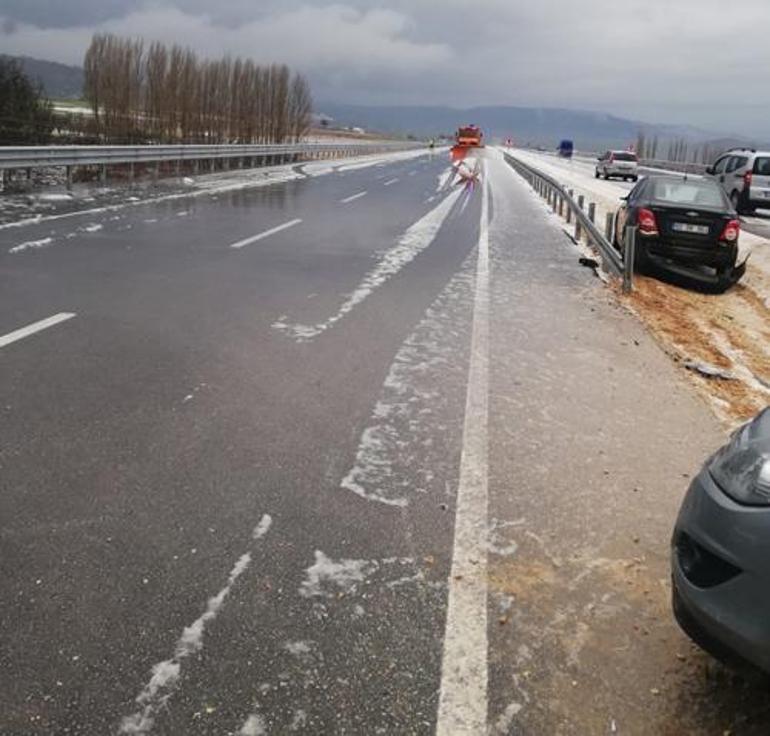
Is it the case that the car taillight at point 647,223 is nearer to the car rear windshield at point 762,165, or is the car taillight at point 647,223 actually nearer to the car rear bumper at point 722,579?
the car rear bumper at point 722,579

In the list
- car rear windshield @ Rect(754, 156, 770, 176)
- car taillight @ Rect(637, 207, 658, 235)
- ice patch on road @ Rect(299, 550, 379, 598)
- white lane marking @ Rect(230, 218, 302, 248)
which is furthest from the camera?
car rear windshield @ Rect(754, 156, 770, 176)

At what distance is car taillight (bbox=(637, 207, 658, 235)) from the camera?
12.5m

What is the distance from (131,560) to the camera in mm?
3428

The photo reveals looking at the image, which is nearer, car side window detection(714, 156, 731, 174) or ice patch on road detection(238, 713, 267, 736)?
ice patch on road detection(238, 713, 267, 736)

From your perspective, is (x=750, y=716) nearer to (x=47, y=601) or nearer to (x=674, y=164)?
(x=47, y=601)

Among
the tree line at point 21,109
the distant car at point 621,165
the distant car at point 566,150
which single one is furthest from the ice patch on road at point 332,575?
the distant car at point 566,150

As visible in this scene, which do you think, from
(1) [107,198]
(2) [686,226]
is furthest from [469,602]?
(1) [107,198]

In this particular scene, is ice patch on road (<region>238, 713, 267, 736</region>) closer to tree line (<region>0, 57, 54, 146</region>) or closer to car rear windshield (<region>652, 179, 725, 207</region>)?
car rear windshield (<region>652, 179, 725, 207</region>)

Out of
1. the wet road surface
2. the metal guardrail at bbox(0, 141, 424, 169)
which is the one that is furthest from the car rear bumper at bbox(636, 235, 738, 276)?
the metal guardrail at bbox(0, 141, 424, 169)

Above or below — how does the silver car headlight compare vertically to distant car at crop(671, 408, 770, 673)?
above

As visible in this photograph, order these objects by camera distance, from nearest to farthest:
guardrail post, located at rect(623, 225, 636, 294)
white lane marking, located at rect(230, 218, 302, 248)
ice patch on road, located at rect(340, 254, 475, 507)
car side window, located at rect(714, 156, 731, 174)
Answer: ice patch on road, located at rect(340, 254, 475, 507), guardrail post, located at rect(623, 225, 636, 294), white lane marking, located at rect(230, 218, 302, 248), car side window, located at rect(714, 156, 731, 174)

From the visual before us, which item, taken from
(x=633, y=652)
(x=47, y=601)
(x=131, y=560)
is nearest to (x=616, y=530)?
(x=633, y=652)

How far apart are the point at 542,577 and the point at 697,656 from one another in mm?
709

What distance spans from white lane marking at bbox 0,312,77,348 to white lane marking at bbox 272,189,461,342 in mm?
1907
